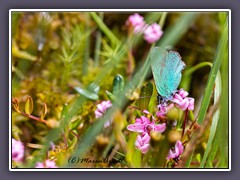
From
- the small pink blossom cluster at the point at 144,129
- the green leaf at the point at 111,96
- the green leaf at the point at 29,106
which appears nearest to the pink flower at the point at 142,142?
the small pink blossom cluster at the point at 144,129

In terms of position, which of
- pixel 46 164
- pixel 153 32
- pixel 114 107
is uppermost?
pixel 153 32

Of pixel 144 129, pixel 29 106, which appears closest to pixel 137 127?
pixel 144 129

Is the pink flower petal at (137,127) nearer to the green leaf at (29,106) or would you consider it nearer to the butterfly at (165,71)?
the butterfly at (165,71)

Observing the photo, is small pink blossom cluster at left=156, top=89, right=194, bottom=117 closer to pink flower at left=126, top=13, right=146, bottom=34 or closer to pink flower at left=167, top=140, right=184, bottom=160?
pink flower at left=167, top=140, right=184, bottom=160

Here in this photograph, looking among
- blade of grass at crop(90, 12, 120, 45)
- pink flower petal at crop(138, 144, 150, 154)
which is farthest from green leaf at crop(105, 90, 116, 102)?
blade of grass at crop(90, 12, 120, 45)

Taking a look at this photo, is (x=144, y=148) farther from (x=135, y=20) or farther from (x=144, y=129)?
(x=135, y=20)
